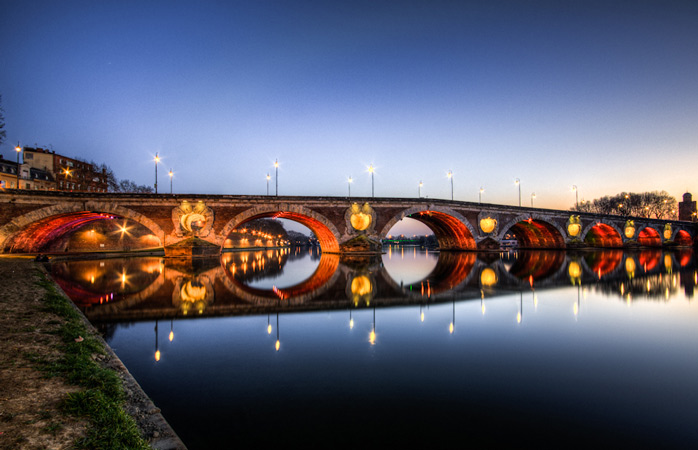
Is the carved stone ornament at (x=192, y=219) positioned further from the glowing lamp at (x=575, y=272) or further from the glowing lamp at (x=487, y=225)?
the glowing lamp at (x=487, y=225)

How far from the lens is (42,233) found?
101ft

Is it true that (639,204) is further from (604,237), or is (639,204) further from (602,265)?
(602,265)

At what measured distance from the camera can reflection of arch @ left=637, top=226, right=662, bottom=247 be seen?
209ft

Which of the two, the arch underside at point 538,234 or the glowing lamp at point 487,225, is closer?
the glowing lamp at point 487,225

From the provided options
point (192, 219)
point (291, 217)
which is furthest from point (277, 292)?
point (291, 217)

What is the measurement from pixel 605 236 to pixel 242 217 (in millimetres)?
62957

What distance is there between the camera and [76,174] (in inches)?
2717

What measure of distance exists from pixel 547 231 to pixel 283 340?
55567 millimetres

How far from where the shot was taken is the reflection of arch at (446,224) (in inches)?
1453

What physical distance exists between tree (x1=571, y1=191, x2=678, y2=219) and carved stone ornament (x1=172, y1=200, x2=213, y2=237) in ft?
320

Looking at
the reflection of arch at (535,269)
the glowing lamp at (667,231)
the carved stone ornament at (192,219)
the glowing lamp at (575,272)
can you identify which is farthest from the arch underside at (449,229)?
the glowing lamp at (667,231)

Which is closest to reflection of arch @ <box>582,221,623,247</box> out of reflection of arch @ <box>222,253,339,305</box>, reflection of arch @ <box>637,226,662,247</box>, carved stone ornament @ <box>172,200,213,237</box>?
reflection of arch @ <box>637,226,662,247</box>

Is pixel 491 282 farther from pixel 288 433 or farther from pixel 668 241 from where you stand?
pixel 668 241

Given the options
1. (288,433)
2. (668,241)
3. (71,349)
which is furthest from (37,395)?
(668,241)
